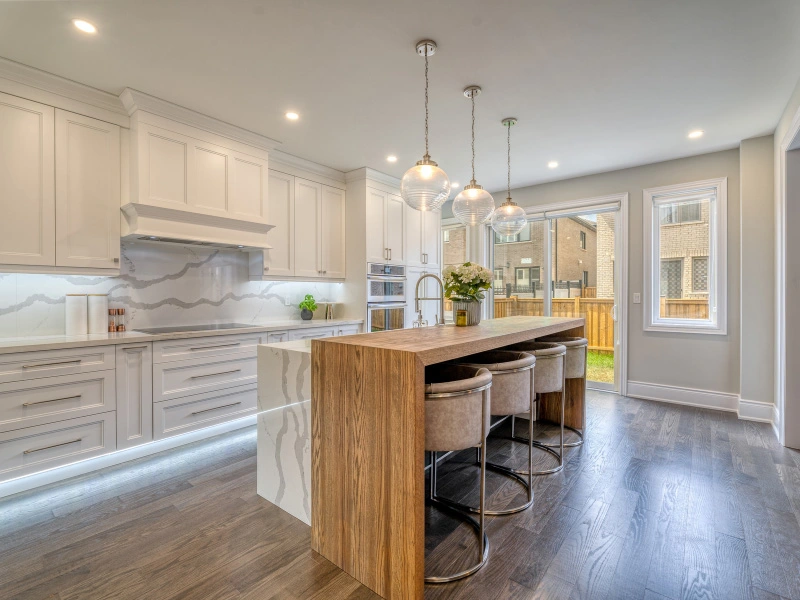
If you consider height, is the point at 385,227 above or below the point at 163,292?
above

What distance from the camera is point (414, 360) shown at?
1445mm

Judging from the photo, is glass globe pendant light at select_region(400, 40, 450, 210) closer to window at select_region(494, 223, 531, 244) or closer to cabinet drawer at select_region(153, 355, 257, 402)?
cabinet drawer at select_region(153, 355, 257, 402)

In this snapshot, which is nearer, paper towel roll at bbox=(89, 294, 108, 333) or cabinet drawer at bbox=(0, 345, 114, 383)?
cabinet drawer at bbox=(0, 345, 114, 383)

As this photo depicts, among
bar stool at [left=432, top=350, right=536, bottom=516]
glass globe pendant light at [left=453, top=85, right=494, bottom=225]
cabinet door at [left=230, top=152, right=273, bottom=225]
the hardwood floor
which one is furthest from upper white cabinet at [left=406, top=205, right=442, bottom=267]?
bar stool at [left=432, top=350, right=536, bottom=516]

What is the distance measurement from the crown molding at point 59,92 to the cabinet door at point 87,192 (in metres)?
0.06

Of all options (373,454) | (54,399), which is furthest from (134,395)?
(373,454)

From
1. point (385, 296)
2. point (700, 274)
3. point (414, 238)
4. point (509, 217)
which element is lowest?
point (385, 296)

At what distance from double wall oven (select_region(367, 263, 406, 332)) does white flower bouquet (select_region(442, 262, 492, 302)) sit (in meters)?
1.98

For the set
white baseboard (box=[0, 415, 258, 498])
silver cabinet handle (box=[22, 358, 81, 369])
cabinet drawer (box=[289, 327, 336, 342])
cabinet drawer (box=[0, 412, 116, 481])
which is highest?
cabinet drawer (box=[289, 327, 336, 342])

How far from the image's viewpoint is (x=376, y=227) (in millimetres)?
4598

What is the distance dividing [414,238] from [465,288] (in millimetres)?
2662

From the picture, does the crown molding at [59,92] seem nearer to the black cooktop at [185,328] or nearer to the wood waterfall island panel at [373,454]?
the black cooktop at [185,328]

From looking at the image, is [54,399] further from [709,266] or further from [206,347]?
[709,266]

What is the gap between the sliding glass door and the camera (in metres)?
4.68
